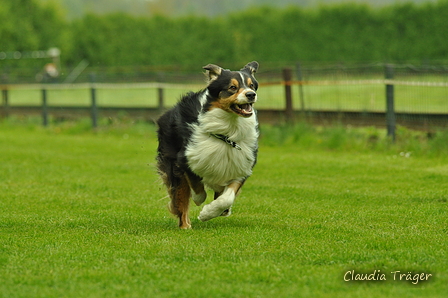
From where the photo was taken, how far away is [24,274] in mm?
5836

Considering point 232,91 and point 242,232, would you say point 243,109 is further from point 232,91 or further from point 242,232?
point 242,232

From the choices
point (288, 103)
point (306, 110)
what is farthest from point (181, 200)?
point (306, 110)

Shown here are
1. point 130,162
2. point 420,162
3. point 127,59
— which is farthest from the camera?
point 127,59

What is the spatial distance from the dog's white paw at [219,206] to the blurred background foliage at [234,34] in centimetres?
2898

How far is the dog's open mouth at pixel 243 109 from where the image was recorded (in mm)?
7496

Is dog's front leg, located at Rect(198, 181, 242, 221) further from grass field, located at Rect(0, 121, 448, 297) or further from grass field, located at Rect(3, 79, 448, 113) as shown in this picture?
grass field, located at Rect(3, 79, 448, 113)

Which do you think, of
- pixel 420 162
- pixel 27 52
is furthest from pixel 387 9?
pixel 420 162

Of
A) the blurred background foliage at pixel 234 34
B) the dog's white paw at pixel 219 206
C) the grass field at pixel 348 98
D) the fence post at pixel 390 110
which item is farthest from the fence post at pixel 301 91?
the blurred background foliage at pixel 234 34

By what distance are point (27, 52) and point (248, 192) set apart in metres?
36.7

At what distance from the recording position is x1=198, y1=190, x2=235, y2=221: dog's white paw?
7590 mm

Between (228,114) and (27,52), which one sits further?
(27,52)

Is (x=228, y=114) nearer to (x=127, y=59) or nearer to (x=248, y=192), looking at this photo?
(x=248, y=192)

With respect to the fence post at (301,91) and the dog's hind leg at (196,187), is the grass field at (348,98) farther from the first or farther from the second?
the dog's hind leg at (196,187)

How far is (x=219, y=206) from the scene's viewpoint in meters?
7.60
